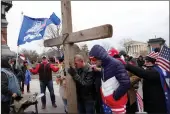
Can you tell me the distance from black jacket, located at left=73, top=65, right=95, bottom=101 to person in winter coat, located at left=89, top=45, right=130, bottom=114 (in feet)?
3.57

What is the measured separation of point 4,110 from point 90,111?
1594 mm

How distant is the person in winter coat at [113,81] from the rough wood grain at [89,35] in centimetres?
21

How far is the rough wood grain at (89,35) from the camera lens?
3953mm

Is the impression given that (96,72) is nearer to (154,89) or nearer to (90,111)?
(90,111)

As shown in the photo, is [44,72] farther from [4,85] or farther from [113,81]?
[113,81]

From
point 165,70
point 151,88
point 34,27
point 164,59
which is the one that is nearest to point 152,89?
point 151,88

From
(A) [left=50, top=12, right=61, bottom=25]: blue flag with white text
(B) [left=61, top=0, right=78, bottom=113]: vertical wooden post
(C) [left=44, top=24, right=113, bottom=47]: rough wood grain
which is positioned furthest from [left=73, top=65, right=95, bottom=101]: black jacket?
(A) [left=50, top=12, right=61, bottom=25]: blue flag with white text

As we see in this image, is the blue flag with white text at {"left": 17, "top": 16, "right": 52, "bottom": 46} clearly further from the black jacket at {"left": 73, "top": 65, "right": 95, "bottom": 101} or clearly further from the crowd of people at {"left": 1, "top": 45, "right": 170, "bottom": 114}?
the black jacket at {"left": 73, "top": 65, "right": 95, "bottom": 101}

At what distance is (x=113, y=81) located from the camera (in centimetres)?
384

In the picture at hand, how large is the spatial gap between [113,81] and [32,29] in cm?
398

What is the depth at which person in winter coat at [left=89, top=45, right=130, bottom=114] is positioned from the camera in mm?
3764

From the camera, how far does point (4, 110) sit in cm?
537

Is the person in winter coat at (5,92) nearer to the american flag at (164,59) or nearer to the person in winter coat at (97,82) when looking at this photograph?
the person in winter coat at (97,82)

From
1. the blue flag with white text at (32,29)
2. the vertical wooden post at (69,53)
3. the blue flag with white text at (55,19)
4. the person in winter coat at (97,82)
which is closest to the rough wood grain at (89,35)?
the vertical wooden post at (69,53)
